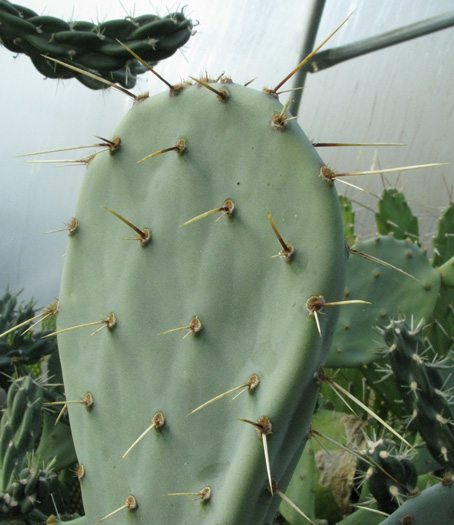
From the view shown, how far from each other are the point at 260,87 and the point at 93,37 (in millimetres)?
1352

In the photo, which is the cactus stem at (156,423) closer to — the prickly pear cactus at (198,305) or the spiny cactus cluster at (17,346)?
the prickly pear cactus at (198,305)

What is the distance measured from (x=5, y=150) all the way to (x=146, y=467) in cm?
189

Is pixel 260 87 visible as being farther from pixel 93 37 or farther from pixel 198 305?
pixel 198 305

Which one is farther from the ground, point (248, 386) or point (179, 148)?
point (179, 148)

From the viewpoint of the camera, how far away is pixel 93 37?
111 centimetres

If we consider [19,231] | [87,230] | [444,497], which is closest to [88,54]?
[87,230]

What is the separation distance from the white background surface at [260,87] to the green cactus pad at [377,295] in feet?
3.15

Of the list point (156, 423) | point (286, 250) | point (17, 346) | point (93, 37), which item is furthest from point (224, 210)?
point (17, 346)

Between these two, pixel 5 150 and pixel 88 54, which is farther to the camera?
pixel 5 150

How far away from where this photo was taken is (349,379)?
1598 mm

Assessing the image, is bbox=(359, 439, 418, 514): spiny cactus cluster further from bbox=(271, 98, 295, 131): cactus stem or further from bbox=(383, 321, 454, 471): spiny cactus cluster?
bbox=(271, 98, 295, 131): cactus stem

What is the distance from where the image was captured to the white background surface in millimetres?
2307

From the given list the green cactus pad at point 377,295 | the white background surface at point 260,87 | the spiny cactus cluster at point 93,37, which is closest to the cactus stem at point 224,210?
the spiny cactus cluster at point 93,37

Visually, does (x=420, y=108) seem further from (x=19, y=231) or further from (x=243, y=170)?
(x=243, y=170)
